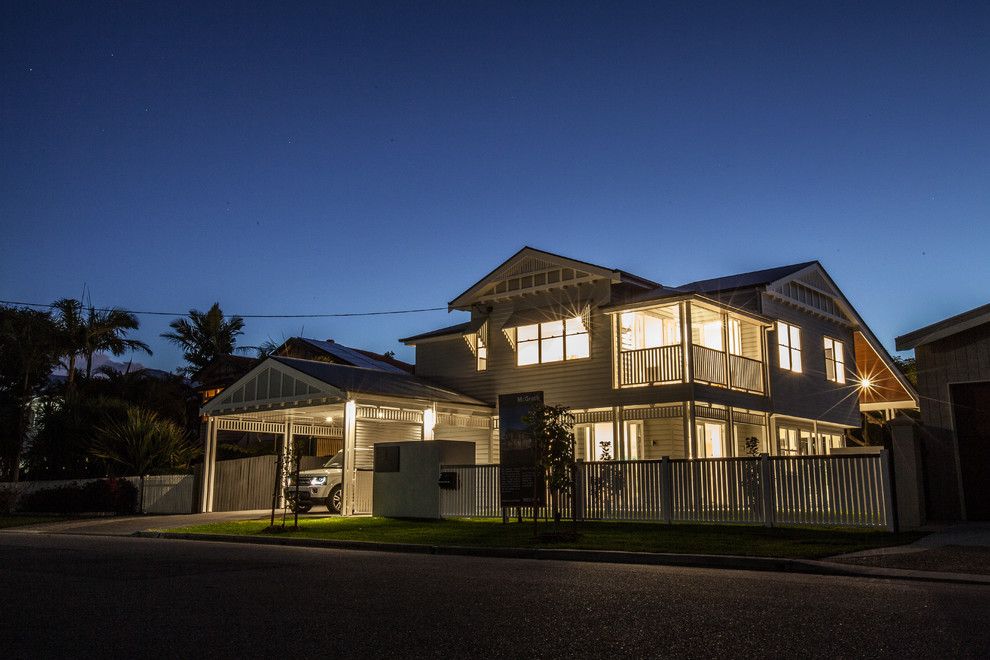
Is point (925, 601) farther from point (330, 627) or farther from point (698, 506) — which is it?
point (698, 506)

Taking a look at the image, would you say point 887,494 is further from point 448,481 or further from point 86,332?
point 86,332

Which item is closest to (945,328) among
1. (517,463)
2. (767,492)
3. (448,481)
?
(767,492)

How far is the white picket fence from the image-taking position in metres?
14.3

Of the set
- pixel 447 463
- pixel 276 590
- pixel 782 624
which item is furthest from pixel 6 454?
pixel 782 624

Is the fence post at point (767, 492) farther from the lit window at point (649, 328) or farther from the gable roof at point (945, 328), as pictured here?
the lit window at point (649, 328)

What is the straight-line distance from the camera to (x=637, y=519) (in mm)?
17094

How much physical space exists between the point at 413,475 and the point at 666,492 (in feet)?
21.3

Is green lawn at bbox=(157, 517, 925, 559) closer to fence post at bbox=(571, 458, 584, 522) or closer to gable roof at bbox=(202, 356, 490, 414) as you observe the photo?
fence post at bbox=(571, 458, 584, 522)

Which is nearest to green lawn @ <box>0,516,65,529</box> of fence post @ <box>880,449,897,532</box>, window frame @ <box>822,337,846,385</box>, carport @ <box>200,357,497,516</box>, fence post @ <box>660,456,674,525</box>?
carport @ <box>200,357,497,516</box>

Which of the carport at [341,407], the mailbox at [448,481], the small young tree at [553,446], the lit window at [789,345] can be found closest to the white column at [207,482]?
the carport at [341,407]

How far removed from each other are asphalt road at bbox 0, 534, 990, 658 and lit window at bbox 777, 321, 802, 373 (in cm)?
1820

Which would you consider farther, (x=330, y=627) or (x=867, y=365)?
(x=867, y=365)

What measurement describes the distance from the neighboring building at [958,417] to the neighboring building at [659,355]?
6529 millimetres

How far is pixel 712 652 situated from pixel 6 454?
33314mm
